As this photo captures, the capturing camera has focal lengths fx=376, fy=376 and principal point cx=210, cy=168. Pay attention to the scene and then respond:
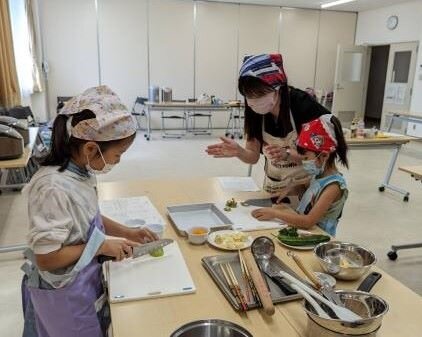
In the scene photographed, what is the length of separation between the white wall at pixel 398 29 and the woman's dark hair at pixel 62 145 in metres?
7.27

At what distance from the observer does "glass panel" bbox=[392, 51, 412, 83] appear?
25.9 ft

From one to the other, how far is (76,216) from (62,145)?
0.20 metres

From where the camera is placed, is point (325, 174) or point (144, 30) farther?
point (144, 30)

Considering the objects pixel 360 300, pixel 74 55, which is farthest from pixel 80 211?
pixel 74 55

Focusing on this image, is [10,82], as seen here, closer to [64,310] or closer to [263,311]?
[64,310]

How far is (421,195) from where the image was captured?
14.1ft

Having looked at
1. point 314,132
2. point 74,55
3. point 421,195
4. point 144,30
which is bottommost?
point 421,195

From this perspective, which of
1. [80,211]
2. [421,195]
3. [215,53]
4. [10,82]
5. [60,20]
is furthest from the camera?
[215,53]

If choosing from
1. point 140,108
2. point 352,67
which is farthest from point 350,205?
point 352,67

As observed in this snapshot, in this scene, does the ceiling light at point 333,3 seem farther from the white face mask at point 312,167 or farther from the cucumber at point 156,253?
the cucumber at point 156,253

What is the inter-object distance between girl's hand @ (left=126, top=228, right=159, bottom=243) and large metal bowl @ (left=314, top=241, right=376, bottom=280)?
1.77 ft

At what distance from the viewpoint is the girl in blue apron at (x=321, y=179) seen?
1.48 metres

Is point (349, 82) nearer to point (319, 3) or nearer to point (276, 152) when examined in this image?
point (319, 3)

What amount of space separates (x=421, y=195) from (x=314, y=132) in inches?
136
